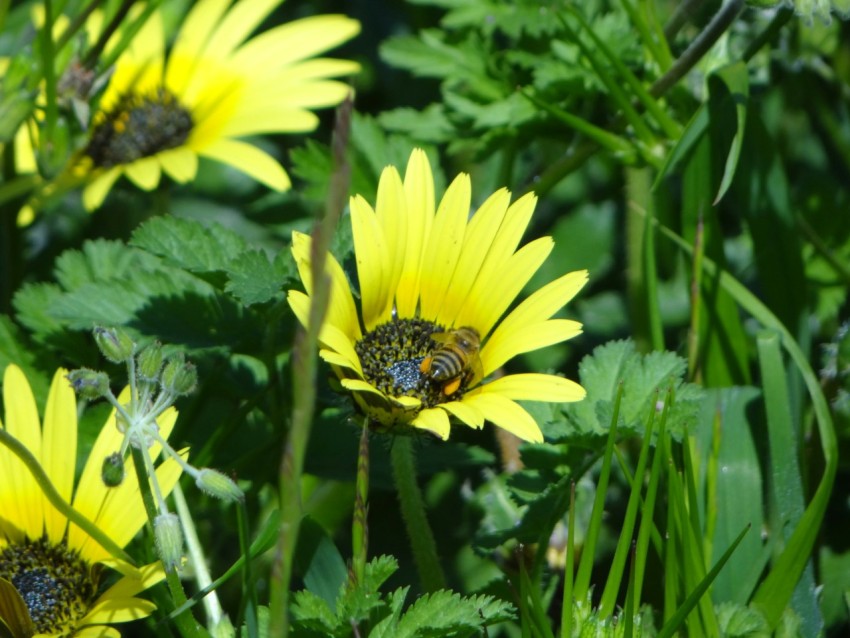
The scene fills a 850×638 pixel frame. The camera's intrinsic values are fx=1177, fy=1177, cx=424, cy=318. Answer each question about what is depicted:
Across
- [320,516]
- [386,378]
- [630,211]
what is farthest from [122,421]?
[630,211]

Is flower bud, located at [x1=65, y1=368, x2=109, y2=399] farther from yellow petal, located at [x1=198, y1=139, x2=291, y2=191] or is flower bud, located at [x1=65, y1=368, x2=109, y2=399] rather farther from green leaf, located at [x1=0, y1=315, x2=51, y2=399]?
yellow petal, located at [x1=198, y1=139, x2=291, y2=191]

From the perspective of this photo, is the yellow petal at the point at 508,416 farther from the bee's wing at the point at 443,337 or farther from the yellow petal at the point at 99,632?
the yellow petal at the point at 99,632

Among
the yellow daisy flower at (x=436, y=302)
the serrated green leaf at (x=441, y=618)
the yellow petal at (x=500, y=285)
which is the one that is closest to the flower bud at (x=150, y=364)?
the yellow daisy flower at (x=436, y=302)

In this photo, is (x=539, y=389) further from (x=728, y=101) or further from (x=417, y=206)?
(x=728, y=101)

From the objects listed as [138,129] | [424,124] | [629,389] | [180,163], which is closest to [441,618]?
[629,389]

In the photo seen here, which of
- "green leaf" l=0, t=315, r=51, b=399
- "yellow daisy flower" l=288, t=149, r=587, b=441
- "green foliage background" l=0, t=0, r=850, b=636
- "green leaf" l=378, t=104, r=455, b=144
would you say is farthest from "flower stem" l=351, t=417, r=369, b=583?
"green leaf" l=378, t=104, r=455, b=144

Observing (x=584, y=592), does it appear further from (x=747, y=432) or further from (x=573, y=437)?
(x=747, y=432)

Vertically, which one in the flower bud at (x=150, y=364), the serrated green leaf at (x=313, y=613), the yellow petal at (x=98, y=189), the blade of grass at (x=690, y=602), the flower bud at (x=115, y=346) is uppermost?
the yellow petal at (x=98, y=189)
